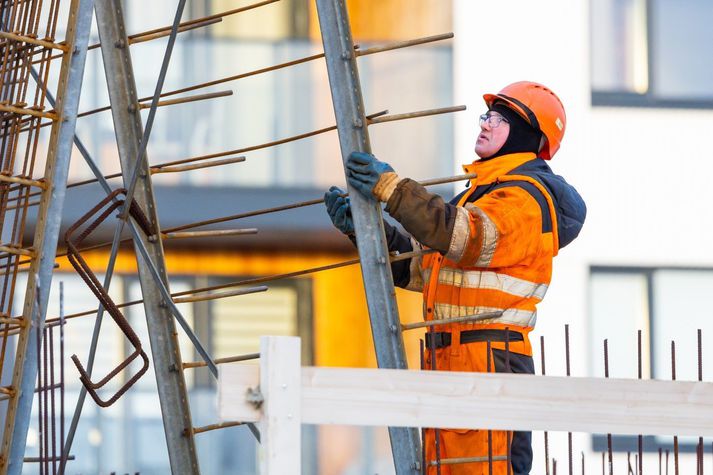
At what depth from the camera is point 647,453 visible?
15609 mm

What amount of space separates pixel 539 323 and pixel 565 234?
8986 mm

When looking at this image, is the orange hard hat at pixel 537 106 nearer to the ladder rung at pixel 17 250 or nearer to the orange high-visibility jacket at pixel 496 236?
the orange high-visibility jacket at pixel 496 236

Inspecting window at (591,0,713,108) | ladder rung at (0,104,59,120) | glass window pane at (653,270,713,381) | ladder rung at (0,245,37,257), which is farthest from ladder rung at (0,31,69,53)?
glass window pane at (653,270,713,381)

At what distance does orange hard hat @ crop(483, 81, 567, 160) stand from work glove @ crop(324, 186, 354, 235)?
81cm

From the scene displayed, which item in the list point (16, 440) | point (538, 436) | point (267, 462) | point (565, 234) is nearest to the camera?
point (267, 462)

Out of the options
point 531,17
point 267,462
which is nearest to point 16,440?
point 267,462

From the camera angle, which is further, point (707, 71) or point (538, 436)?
point (707, 71)

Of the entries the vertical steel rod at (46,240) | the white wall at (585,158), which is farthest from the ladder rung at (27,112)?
the white wall at (585,158)

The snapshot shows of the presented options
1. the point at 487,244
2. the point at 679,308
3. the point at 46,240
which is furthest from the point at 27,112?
the point at 679,308

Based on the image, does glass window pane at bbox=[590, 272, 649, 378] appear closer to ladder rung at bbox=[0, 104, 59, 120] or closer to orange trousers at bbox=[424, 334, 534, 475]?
orange trousers at bbox=[424, 334, 534, 475]

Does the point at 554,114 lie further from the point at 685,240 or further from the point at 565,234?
the point at 685,240

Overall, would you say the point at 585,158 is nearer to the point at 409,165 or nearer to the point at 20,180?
the point at 409,165

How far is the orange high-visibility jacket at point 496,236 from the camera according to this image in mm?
5891

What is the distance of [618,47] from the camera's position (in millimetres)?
15984
